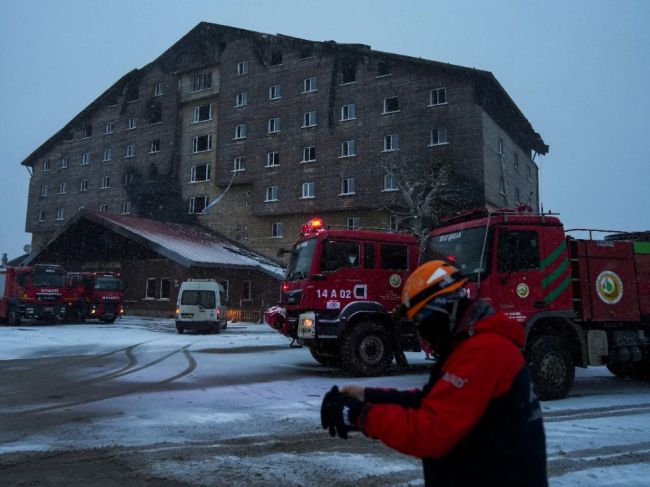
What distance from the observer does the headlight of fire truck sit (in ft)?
34.6

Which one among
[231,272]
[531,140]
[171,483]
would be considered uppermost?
[531,140]

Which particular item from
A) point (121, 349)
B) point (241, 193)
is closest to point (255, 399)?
point (121, 349)

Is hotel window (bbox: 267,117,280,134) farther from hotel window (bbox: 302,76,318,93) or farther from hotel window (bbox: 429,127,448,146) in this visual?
hotel window (bbox: 429,127,448,146)

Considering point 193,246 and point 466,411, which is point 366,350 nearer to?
point 466,411

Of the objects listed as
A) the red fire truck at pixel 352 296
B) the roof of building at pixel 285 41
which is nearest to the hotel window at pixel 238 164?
the roof of building at pixel 285 41

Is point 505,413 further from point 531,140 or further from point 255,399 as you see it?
point 531,140

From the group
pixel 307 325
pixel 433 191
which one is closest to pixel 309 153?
pixel 433 191

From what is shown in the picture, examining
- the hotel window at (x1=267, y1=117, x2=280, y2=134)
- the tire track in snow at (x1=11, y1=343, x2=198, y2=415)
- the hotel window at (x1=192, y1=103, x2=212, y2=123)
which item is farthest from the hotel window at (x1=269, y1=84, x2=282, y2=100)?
the tire track in snow at (x1=11, y1=343, x2=198, y2=415)

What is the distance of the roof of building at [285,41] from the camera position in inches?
1229

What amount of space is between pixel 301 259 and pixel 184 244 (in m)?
22.1

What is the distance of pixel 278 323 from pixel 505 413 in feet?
35.4

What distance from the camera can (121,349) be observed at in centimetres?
1606

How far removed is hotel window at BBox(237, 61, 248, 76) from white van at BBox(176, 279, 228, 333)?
2216 centimetres

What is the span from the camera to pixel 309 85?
121 feet
